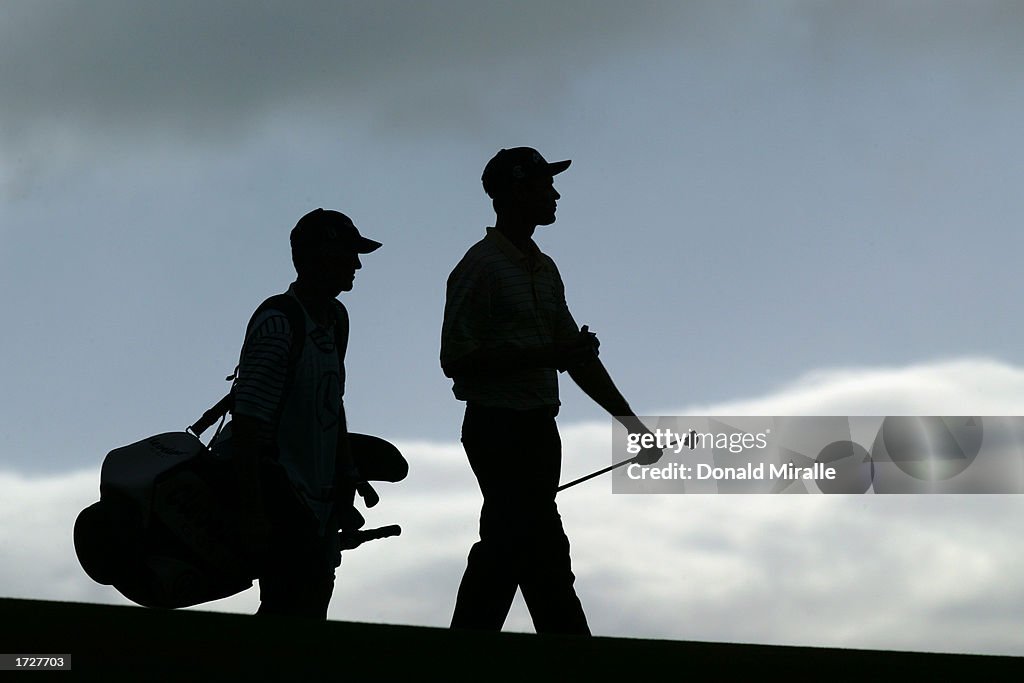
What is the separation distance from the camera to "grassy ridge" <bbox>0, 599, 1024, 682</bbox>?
3.38m

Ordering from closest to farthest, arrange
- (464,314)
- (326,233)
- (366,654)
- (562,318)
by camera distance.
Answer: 1. (366,654)
2. (326,233)
3. (464,314)
4. (562,318)

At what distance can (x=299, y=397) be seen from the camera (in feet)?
16.1

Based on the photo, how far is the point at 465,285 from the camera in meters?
5.53

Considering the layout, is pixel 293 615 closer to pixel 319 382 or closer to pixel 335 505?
pixel 335 505

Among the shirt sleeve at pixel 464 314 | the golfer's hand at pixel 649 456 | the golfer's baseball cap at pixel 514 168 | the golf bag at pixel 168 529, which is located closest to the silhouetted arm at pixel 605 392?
the golfer's hand at pixel 649 456

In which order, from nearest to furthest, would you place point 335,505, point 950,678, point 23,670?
point 23,670
point 950,678
point 335,505

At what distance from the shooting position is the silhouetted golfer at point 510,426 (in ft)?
17.7

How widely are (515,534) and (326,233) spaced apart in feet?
4.58

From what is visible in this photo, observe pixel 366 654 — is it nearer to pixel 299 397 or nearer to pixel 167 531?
pixel 167 531

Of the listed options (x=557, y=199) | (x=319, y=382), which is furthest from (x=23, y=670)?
(x=557, y=199)

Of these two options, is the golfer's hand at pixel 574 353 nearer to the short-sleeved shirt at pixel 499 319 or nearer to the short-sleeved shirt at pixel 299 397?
the short-sleeved shirt at pixel 499 319

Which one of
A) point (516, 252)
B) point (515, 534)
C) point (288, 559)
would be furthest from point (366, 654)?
point (516, 252)

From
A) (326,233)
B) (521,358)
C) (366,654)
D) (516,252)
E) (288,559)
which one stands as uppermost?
(516,252)

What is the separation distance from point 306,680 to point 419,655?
0.53m
